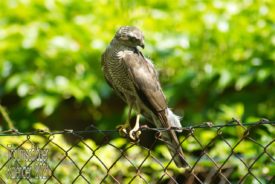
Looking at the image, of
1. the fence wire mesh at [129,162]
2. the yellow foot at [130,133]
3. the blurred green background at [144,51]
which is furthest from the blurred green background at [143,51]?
the yellow foot at [130,133]

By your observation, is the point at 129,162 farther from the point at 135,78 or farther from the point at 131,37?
the point at 131,37

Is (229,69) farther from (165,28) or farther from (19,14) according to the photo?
(19,14)

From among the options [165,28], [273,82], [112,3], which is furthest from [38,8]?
[273,82]

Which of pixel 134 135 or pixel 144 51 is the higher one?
pixel 134 135

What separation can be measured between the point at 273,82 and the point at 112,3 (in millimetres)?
1451

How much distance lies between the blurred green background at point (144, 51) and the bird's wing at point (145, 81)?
135 centimetres

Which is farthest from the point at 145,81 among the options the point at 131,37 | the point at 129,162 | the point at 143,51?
the point at 143,51

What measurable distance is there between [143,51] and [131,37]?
154cm

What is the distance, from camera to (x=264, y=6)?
520 centimetres

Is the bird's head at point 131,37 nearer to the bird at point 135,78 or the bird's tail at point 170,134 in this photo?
the bird at point 135,78

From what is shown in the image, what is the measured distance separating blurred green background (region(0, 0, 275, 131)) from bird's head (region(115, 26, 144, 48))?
137 centimetres

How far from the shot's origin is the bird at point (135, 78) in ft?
11.6

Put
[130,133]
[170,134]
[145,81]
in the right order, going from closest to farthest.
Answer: [170,134], [130,133], [145,81]

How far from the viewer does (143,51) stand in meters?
5.19
